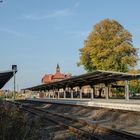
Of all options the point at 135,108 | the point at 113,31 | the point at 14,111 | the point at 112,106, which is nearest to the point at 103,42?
the point at 113,31

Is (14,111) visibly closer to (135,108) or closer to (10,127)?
(10,127)

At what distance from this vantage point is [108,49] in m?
70.7

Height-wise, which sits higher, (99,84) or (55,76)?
(55,76)

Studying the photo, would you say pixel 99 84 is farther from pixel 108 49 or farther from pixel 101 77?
pixel 101 77

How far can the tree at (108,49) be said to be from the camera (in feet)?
226

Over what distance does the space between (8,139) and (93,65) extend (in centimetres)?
6614

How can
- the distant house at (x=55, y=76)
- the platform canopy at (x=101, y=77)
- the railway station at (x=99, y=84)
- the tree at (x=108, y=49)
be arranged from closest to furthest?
the railway station at (x=99, y=84), the platform canopy at (x=101, y=77), the tree at (x=108, y=49), the distant house at (x=55, y=76)

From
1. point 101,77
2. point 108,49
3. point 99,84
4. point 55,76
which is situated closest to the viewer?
point 101,77

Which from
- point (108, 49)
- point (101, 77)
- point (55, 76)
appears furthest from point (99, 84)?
point (55, 76)

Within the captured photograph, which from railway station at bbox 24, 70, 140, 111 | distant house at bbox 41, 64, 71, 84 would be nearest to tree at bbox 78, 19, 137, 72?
railway station at bbox 24, 70, 140, 111

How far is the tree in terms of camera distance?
226 ft

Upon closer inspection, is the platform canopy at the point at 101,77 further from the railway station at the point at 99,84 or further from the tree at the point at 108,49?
the tree at the point at 108,49

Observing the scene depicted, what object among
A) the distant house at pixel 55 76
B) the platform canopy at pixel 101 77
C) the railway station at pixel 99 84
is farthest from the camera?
the distant house at pixel 55 76

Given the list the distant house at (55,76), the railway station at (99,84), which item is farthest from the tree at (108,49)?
the distant house at (55,76)
